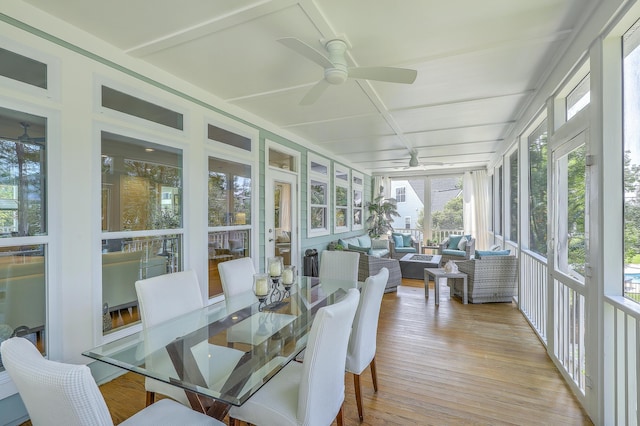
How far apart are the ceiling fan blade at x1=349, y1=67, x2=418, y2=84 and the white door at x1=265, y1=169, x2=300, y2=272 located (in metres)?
2.53

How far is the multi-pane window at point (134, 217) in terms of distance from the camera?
2.57 meters

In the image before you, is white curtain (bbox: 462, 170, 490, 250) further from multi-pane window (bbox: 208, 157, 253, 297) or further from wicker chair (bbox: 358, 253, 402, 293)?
multi-pane window (bbox: 208, 157, 253, 297)

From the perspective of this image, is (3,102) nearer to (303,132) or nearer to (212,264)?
(212,264)

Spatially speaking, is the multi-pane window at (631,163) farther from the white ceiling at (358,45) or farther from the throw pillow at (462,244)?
the throw pillow at (462,244)

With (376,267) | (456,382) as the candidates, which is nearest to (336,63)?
(456,382)

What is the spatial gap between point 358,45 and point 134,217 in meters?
2.44

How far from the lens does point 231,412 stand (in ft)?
4.89

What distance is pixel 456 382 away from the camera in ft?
8.10

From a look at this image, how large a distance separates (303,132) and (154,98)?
8.32ft

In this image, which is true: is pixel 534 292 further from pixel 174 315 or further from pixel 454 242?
pixel 174 315

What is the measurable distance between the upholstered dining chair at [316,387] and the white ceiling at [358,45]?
188 centimetres

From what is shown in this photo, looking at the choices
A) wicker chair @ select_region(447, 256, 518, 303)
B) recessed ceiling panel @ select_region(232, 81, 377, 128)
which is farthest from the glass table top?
wicker chair @ select_region(447, 256, 518, 303)

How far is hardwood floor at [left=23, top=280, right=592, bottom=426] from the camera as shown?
206 cm

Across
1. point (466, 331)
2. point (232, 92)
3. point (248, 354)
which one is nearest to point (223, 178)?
point (232, 92)
